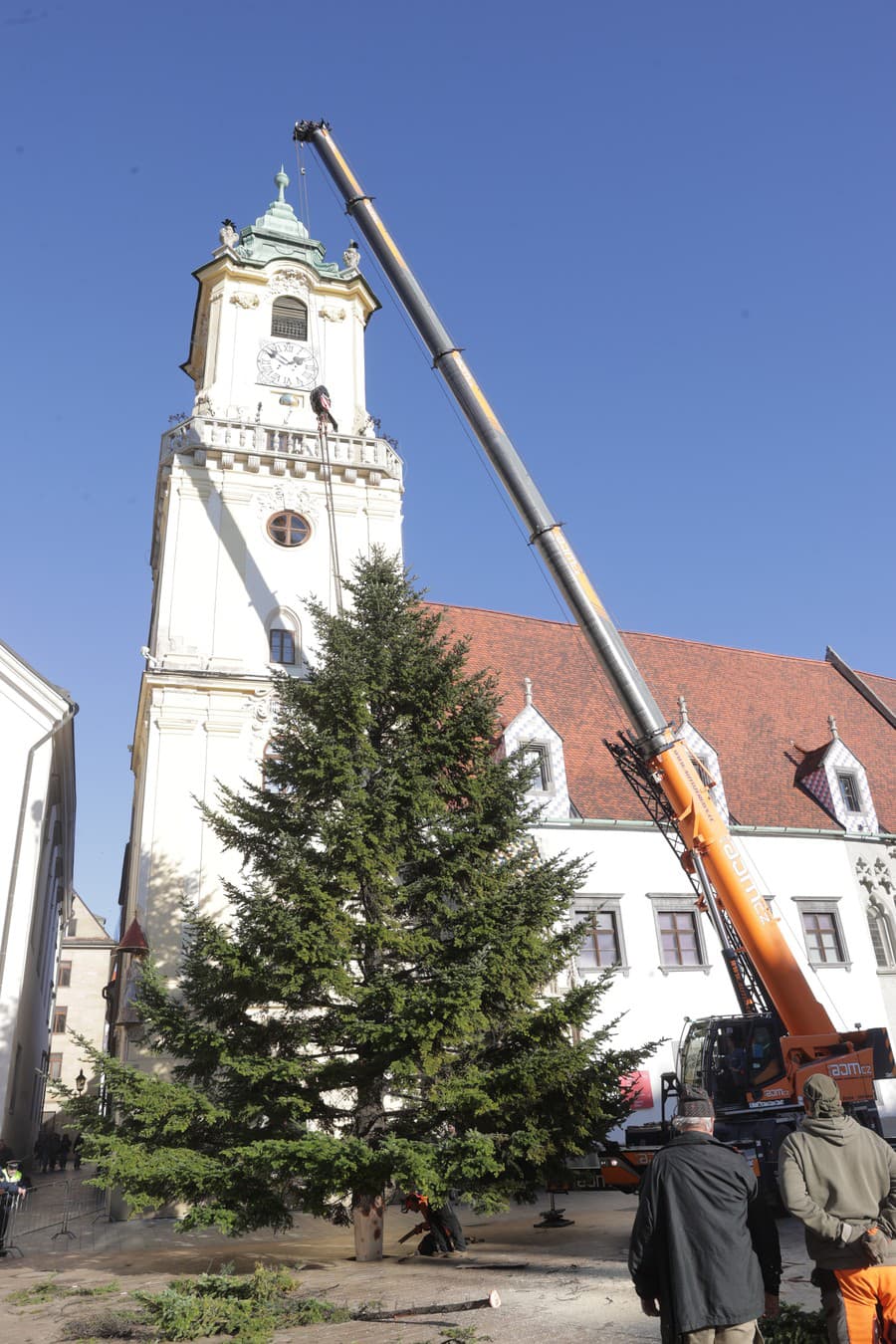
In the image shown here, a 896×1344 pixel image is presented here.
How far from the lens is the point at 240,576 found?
951 inches

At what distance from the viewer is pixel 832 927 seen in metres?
25.3

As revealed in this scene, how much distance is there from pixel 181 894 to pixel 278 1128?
9.72 meters

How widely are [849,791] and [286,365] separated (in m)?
19.8

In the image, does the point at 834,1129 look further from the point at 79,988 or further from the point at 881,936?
the point at 79,988

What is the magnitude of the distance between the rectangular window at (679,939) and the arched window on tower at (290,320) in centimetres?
1892

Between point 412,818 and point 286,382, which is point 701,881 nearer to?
point 412,818

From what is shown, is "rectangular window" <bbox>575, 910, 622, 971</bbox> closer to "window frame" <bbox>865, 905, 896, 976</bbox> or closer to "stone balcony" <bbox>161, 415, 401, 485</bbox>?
"window frame" <bbox>865, 905, 896, 976</bbox>

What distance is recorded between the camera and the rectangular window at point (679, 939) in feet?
77.0

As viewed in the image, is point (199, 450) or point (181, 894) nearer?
point (181, 894)

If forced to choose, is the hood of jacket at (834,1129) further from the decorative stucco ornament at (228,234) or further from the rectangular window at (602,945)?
the decorative stucco ornament at (228,234)

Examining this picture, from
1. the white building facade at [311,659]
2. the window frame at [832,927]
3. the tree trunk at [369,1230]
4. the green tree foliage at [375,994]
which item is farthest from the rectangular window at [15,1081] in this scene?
the window frame at [832,927]

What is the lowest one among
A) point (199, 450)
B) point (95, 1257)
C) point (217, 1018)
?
point (95, 1257)

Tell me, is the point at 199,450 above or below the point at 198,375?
below

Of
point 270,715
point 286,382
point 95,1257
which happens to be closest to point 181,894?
point 270,715
